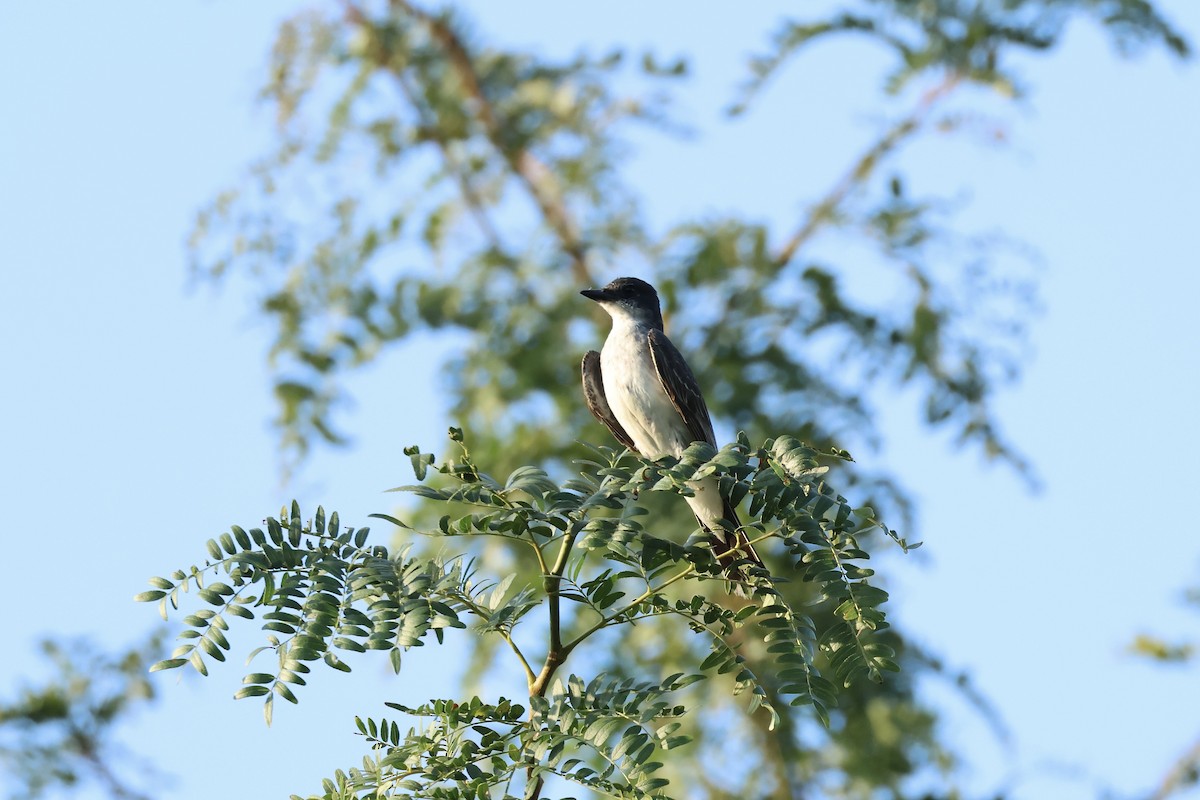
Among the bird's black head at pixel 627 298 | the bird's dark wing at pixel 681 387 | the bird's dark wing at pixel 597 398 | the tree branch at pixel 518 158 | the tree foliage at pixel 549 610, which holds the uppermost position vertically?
the tree branch at pixel 518 158

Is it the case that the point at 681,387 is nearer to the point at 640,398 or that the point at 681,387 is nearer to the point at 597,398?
the point at 640,398

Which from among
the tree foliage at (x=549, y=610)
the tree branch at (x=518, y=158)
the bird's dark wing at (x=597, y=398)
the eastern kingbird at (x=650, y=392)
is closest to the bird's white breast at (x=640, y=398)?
the eastern kingbird at (x=650, y=392)

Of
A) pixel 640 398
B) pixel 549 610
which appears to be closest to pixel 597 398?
pixel 640 398

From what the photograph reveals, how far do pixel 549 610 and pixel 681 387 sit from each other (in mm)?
2735

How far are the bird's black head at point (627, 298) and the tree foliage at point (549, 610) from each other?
2767 mm

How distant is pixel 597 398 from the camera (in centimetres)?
551

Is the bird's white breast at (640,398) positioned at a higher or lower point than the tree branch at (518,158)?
lower

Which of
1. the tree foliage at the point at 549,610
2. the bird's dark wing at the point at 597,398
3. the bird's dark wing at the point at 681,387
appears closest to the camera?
the tree foliage at the point at 549,610

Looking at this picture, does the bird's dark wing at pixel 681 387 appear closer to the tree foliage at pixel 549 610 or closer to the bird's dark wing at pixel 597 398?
the bird's dark wing at pixel 597 398

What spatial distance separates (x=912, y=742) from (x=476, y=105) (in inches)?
143

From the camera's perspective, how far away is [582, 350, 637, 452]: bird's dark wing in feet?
18.0

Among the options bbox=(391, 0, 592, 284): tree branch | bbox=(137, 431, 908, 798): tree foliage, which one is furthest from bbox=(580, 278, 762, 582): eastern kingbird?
bbox=(137, 431, 908, 798): tree foliage

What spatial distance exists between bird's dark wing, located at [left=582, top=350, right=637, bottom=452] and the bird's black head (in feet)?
0.70

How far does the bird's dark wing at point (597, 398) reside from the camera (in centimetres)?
550
